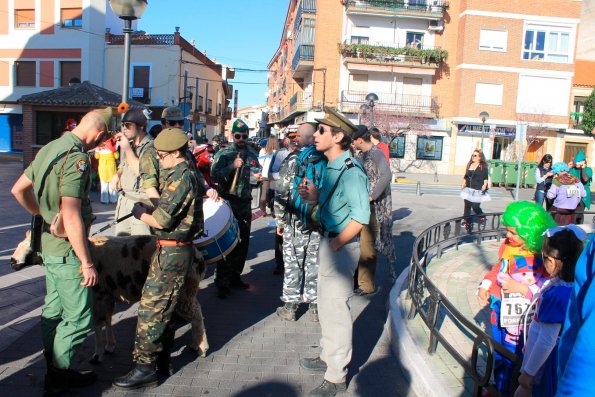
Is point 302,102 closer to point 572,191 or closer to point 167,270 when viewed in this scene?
point 572,191

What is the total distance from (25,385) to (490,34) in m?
36.9

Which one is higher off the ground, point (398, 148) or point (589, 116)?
point (589, 116)

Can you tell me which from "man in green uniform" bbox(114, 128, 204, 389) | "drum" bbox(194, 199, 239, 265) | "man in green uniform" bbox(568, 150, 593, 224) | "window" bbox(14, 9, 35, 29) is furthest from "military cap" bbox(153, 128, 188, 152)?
"window" bbox(14, 9, 35, 29)

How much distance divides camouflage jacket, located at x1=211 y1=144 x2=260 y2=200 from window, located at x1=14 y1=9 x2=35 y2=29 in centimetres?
2962

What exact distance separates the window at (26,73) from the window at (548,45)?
3226 centimetres

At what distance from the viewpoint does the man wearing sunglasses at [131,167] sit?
16.3ft

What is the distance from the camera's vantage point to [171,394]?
11.9 feet

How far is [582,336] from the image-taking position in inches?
58.2

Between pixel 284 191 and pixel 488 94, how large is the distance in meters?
33.4

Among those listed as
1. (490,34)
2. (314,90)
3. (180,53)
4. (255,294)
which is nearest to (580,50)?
(490,34)

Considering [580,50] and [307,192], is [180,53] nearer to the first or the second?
[307,192]

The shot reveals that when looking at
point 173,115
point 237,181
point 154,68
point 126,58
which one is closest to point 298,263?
point 237,181

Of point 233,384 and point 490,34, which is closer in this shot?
point 233,384

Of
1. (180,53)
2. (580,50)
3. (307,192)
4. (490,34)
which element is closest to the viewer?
(307,192)
